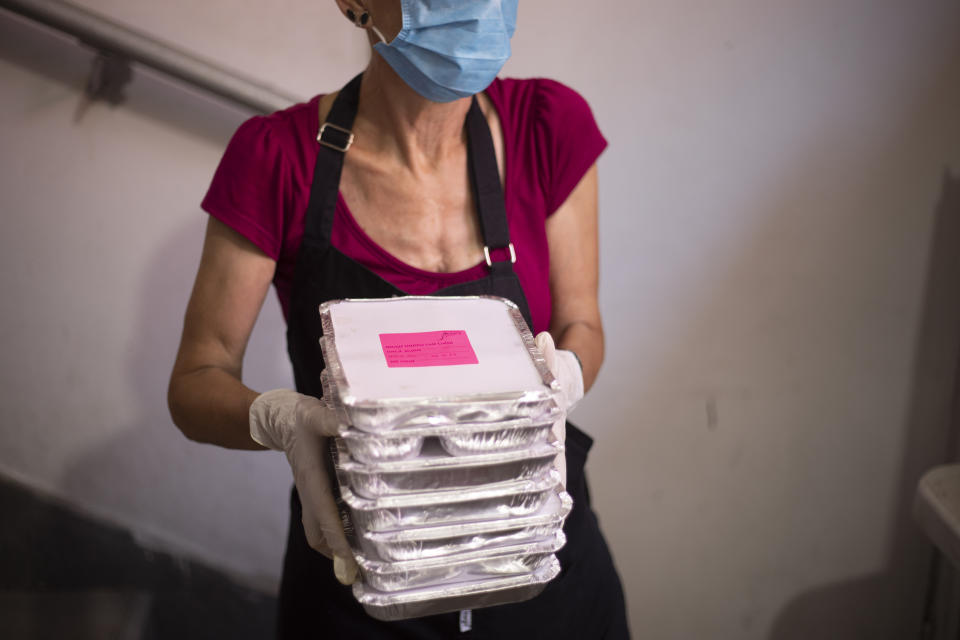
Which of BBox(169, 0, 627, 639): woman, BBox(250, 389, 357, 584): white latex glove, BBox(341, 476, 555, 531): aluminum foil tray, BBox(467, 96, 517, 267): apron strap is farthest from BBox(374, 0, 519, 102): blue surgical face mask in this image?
BBox(341, 476, 555, 531): aluminum foil tray

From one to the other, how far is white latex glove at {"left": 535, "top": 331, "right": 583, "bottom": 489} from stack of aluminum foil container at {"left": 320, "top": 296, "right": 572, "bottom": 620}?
0.14 m

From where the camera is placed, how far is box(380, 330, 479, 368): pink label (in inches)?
29.3

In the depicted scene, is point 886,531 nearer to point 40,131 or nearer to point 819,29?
point 819,29

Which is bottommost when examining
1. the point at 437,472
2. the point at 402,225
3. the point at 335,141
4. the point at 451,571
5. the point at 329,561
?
the point at 329,561

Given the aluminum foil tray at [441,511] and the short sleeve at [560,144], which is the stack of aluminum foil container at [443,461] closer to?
the aluminum foil tray at [441,511]

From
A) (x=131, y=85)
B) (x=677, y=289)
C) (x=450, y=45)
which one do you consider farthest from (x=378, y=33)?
(x=677, y=289)

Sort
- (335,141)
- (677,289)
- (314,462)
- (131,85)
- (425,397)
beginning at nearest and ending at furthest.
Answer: (425,397), (314,462), (335,141), (131,85), (677,289)

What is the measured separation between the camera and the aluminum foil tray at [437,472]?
684 millimetres

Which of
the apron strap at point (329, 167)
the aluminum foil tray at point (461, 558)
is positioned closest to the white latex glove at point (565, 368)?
the aluminum foil tray at point (461, 558)

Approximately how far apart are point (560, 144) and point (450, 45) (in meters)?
0.26

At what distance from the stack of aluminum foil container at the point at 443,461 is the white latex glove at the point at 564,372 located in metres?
0.14

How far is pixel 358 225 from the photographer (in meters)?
1.10

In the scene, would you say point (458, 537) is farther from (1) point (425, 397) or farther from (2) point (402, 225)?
(2) point (402, 225)

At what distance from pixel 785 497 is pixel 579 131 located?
3.98 ft
